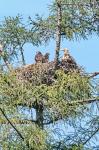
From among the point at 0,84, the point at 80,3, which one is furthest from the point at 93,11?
the point at 0,84

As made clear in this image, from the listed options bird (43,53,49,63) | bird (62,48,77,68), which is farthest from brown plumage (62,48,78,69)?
bird (43,53,49,63)

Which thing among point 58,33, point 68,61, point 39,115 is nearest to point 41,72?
point 68,61

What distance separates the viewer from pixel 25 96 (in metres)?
13.3

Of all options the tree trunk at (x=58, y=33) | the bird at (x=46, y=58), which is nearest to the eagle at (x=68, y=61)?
the tree trunk at (x=58, y=33)

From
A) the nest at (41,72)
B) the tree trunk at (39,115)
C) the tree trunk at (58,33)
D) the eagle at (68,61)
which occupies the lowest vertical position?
the tree trunk at (39,115)

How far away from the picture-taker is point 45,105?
13.4 meters

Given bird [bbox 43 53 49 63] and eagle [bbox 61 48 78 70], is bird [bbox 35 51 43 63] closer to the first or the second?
bird [bbox 43 53 49 63]

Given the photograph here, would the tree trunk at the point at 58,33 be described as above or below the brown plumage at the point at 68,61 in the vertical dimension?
above

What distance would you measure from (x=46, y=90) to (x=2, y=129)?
90 centimetres

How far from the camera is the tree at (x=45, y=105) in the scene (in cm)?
1288

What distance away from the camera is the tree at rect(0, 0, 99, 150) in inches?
507

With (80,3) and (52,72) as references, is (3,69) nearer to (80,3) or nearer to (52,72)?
(52,72)

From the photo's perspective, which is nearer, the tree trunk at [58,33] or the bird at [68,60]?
the tree trunk at [58,33]

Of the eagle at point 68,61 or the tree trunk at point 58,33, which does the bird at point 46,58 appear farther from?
the tree trunk at point 58,33
